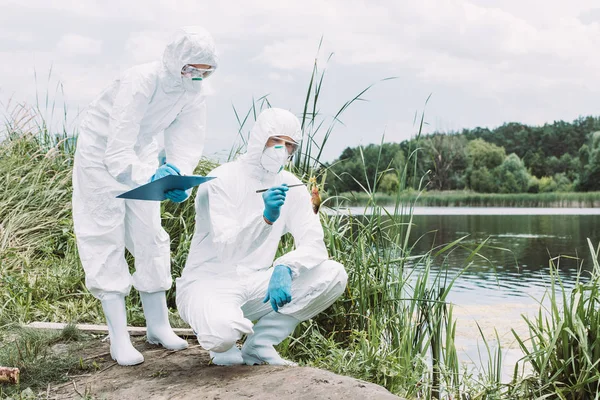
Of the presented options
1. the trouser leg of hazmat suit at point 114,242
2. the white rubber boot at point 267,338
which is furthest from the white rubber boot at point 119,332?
the white rubber boot at point 267,338

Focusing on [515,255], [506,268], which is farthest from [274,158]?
[515,255]

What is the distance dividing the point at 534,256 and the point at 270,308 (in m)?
9.28

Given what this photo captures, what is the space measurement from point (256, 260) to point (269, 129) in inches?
26.4

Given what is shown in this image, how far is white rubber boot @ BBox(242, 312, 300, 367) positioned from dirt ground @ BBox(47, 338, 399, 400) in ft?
0.32

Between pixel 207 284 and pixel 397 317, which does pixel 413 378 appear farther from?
pixel 207 284

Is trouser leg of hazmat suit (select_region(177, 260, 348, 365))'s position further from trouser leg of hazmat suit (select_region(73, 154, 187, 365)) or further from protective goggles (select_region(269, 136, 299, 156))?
protective goggles (select_region(269, 136, 299, 156))

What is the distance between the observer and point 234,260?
131 inches

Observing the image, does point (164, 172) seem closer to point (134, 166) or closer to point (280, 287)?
point (134, 166)

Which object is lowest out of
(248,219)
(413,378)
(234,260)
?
(413,378)

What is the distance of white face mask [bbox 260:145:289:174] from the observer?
10.6 feet

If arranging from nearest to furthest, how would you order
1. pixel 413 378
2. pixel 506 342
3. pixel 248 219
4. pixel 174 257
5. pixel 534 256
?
1. pixel 248 219
2. pixel 413 378
3. pixel 174 257
4. pixel 506 342
5. pixel 534 256

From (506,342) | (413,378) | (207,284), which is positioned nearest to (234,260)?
(207,284)

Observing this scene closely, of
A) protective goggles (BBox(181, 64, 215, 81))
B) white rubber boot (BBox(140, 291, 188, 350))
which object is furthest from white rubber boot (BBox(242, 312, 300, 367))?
protective goggles (BBox(181, 64, 215, 81))

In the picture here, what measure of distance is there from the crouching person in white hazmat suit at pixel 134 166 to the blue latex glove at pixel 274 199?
0.50 meters
